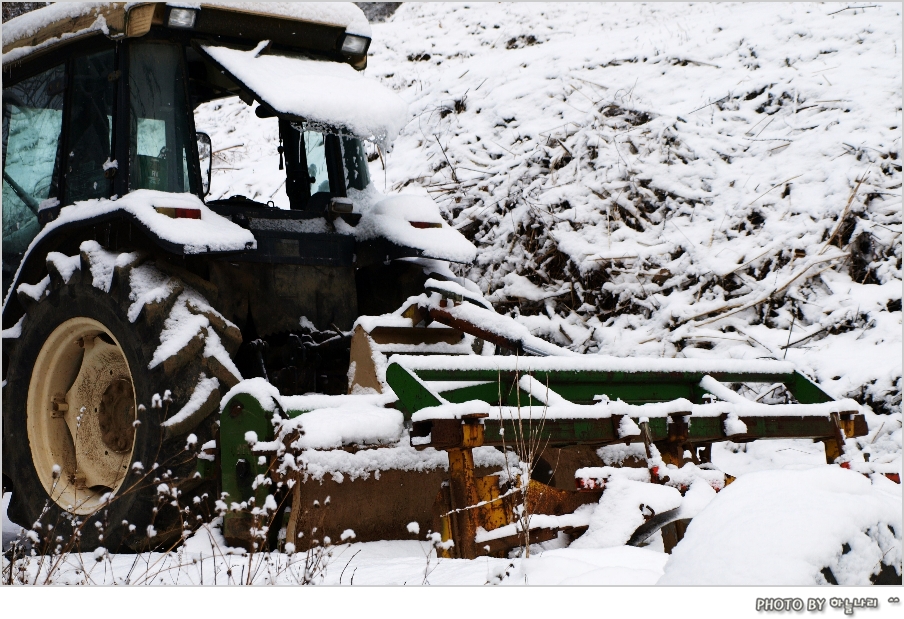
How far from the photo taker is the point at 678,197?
6750 mm

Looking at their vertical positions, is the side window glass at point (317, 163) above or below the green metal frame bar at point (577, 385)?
above

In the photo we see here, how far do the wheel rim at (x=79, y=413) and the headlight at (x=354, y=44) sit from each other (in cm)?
173

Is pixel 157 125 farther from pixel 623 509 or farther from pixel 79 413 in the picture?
pixel 623 509

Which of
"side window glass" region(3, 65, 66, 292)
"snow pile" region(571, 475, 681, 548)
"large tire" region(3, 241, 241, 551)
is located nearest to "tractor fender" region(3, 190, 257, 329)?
"large tire" region(3, 241, 241, 551)

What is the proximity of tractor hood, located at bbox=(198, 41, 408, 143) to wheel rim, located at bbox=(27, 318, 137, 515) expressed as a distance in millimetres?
1217

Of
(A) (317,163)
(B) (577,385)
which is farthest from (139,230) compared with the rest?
(B) (577,385)

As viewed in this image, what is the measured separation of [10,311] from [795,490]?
3.58 m

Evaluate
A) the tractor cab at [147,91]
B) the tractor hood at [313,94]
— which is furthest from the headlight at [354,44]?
the tractor hood at [313,94]

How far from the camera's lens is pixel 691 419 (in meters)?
3.41

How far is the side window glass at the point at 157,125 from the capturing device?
3.88 meters

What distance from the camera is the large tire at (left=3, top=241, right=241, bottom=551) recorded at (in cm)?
342

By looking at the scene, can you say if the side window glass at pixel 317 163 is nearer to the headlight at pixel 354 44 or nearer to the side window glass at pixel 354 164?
the side window glass at pixel 354 164

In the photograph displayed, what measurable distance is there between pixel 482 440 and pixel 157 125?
2.10 m

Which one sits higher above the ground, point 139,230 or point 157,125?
point 157,125
